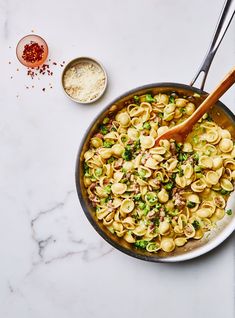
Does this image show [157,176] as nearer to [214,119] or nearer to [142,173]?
[142,173]

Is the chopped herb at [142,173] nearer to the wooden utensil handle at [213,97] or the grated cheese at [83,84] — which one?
the wooden utensil handle at [213,97]

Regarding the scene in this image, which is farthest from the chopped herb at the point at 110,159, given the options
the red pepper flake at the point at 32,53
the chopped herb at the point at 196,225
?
the red pepper flake at the point at 32,53

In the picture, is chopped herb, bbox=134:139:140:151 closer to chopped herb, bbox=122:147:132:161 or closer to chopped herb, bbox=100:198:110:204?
chopped herb, bbox=122:147:132:161

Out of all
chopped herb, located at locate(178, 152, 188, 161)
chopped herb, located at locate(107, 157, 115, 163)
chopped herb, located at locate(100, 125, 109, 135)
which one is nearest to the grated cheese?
chopped herb, located at locate(100, 125, 109, 135)

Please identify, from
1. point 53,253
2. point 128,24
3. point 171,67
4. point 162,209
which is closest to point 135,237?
point 162,209

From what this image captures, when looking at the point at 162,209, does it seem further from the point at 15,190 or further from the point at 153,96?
the point at 15,190

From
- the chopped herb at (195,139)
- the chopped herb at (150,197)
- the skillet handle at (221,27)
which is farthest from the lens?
the chopped herb at (195,139)
